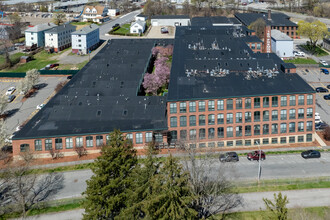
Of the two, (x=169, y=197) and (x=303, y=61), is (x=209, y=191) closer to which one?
(x=169, y=197)

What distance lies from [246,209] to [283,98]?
2711 centimetres

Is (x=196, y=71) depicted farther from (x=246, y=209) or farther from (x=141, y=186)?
(x=141, y=186)

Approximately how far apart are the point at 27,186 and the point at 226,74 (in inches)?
1830

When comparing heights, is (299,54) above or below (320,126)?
above

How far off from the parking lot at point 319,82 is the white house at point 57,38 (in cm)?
9883

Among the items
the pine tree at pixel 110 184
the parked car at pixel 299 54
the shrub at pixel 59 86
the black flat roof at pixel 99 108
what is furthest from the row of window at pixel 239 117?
the parked car at pixel 299 54

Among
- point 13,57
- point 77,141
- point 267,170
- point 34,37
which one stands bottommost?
point 267,170

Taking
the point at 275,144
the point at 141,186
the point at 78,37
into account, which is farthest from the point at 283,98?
the point at 78,37

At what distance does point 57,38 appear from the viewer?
14450 centimetres

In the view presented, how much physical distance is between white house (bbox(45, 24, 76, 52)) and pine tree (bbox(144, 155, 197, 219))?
122872 mm

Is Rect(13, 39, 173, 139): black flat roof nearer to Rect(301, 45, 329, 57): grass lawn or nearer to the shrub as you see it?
the shrub

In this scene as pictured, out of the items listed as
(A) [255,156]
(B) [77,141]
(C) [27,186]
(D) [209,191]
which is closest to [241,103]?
(A) [255,156]

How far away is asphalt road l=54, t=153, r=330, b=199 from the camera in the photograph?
5569cm

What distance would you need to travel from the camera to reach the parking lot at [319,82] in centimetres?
8183
